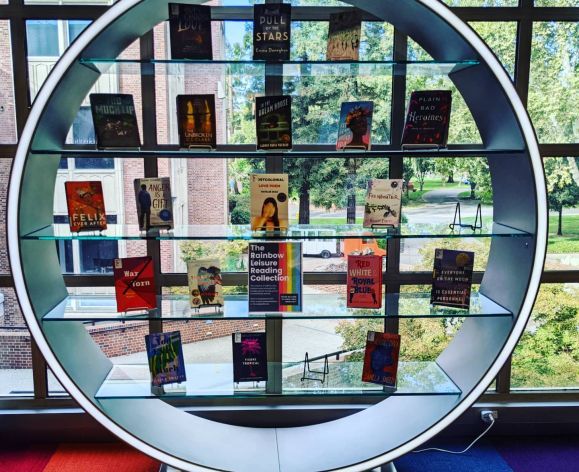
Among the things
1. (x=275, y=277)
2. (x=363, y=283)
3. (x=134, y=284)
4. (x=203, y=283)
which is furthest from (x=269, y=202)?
(x=134, y=284)

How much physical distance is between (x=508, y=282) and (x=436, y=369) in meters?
0.59

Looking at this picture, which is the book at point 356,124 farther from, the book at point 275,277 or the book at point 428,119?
the book at point 275,277

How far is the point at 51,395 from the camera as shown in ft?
9.63

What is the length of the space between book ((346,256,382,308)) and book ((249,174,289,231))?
1.24 ft

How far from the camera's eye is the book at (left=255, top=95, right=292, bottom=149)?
231 cm

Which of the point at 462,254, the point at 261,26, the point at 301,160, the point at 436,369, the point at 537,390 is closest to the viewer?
the point at 261,26

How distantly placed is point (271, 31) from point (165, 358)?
1.55m

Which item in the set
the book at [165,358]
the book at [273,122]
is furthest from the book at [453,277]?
the book at [165,358]

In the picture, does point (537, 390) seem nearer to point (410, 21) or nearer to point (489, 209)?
point (489, 209)

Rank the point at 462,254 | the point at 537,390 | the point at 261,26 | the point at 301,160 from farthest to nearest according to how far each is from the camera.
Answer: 1. the point at 537,390
2. the point at 301,160
3. the point at 462,254
4. the point at 261,26

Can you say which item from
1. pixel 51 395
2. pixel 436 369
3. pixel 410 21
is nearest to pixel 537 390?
pixel 436 369

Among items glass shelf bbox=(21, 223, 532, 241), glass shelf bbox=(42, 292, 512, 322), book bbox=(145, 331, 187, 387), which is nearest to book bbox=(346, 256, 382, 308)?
glass shelf bbox=(42, 292, 512, 322)

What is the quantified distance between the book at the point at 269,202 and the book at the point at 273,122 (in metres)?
0.15

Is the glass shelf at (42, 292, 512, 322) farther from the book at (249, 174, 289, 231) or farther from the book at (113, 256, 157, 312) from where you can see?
the book at (249, 174, 289, 231)
